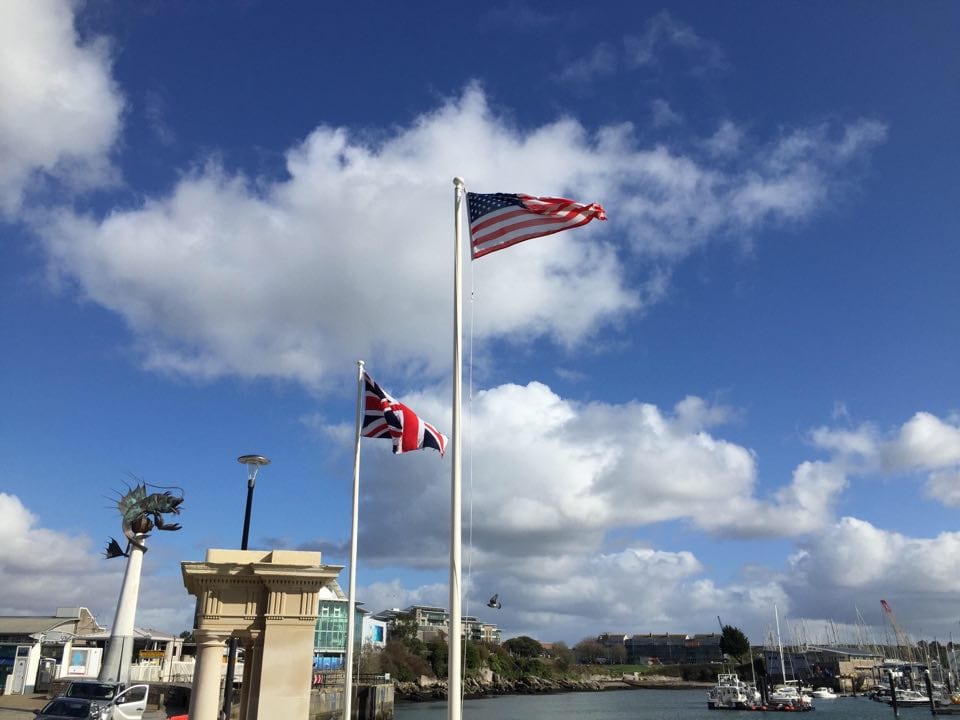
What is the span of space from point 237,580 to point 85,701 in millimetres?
10697

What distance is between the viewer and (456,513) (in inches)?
532

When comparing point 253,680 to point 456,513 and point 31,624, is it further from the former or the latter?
point 31,624

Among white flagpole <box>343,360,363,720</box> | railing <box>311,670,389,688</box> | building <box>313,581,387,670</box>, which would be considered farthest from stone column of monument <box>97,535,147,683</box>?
building <box>313,581,387,670</box>

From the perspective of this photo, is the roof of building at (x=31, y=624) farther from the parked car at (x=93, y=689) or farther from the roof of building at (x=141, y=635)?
the parked car at (x=93, y=689)

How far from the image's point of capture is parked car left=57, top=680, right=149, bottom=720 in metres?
22.4

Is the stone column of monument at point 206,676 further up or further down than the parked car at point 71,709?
further up

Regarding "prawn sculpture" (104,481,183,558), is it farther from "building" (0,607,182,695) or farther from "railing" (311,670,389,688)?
"railing" (311,670,389,688)

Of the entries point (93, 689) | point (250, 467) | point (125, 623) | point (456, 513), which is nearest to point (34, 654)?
point (125, 623)

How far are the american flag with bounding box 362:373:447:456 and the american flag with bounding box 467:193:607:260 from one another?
6.91 meters

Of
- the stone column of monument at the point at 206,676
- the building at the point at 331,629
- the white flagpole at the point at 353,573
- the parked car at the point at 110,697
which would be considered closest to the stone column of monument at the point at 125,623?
the parked car at the point at 110,697

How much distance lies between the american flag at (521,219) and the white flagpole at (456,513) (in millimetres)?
514

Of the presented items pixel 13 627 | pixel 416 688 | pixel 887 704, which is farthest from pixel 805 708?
pixel 13 627

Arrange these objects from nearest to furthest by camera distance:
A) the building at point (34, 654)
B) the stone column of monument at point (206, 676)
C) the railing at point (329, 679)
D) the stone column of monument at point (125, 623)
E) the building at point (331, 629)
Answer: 1. the stone column of monument at point (206, 676)
2. the stone column of monument at point (125, 623)
3. the building at point (34, 654)
4. the railing at point (329, 679)
5. the building at point (331, 629)

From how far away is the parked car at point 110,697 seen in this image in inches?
883
